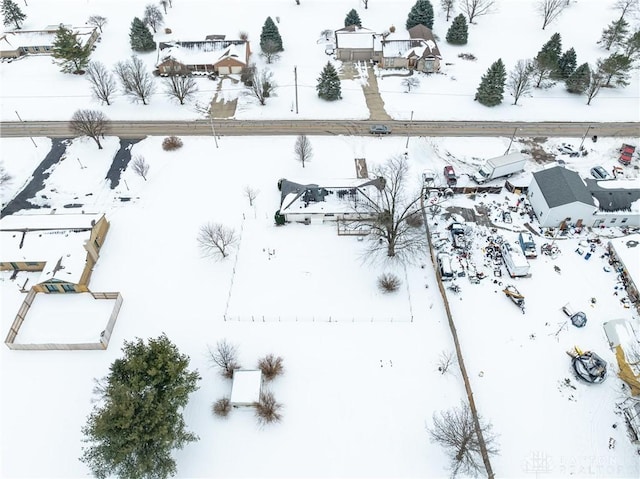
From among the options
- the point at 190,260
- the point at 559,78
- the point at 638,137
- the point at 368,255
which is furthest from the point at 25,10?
the point at 638,137

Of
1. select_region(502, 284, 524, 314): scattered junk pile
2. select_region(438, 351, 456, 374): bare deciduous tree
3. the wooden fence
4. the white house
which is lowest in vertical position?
select_region(438, 351, 456, 374): bare deciduous tree

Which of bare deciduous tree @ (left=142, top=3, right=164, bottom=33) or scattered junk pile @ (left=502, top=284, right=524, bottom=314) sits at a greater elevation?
bare deciduous tree @ (left=142, top=3, right=164, bottom=33)

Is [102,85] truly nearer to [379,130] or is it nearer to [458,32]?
[379,130]

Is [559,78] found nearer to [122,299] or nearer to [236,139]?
[236,139]

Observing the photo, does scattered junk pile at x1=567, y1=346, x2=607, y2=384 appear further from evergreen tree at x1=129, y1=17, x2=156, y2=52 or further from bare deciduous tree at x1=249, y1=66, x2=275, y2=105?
evergreen tree at x1=129, y1=17, x2=156, y2=52

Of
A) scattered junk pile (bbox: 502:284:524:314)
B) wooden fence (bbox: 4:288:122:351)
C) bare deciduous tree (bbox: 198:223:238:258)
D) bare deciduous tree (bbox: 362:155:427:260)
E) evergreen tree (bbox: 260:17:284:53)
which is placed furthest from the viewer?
evergreen tree (bbox: 260:17:284:53)

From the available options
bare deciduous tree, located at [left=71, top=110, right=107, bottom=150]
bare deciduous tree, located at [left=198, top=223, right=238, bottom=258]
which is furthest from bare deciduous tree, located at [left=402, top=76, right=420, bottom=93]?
bare deciduous tree, located at [left=71, top=110, right=107, bottom=150]
